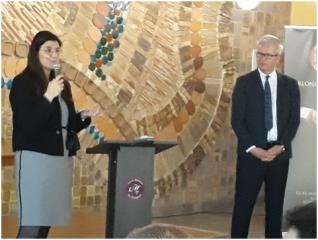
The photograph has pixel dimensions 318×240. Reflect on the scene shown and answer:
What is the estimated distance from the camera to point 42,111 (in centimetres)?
316

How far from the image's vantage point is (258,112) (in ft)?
13.1

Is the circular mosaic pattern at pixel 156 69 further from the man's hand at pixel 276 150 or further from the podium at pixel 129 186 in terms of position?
the man's hand at pixel 276 150

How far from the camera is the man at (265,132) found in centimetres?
401

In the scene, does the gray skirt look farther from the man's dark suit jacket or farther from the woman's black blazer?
the man's dark suit jacket

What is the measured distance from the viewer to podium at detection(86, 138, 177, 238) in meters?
3.73

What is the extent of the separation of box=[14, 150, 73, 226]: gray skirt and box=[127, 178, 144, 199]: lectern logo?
546mm

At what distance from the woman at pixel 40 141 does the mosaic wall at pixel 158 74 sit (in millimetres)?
1422

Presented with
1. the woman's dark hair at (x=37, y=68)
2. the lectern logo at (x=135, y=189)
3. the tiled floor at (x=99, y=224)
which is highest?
the woman's dark hair at (x=37, y=68)

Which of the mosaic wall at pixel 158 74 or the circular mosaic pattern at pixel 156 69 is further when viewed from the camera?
the circular mosaic pattern at pixel 156 69

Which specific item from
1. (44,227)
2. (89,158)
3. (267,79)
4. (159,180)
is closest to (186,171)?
(159,180)

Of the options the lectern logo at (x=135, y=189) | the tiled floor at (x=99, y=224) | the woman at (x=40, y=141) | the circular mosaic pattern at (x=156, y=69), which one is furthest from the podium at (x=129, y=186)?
the circular mosaic pattern at (x=156, y=69)

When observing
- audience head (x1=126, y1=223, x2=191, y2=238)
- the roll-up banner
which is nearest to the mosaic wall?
audience head (x1=126, y1=223, x2=191, y2=238)

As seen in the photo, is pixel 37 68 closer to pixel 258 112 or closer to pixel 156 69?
pixel 258 112

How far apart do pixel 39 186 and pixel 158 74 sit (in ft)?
8.24
